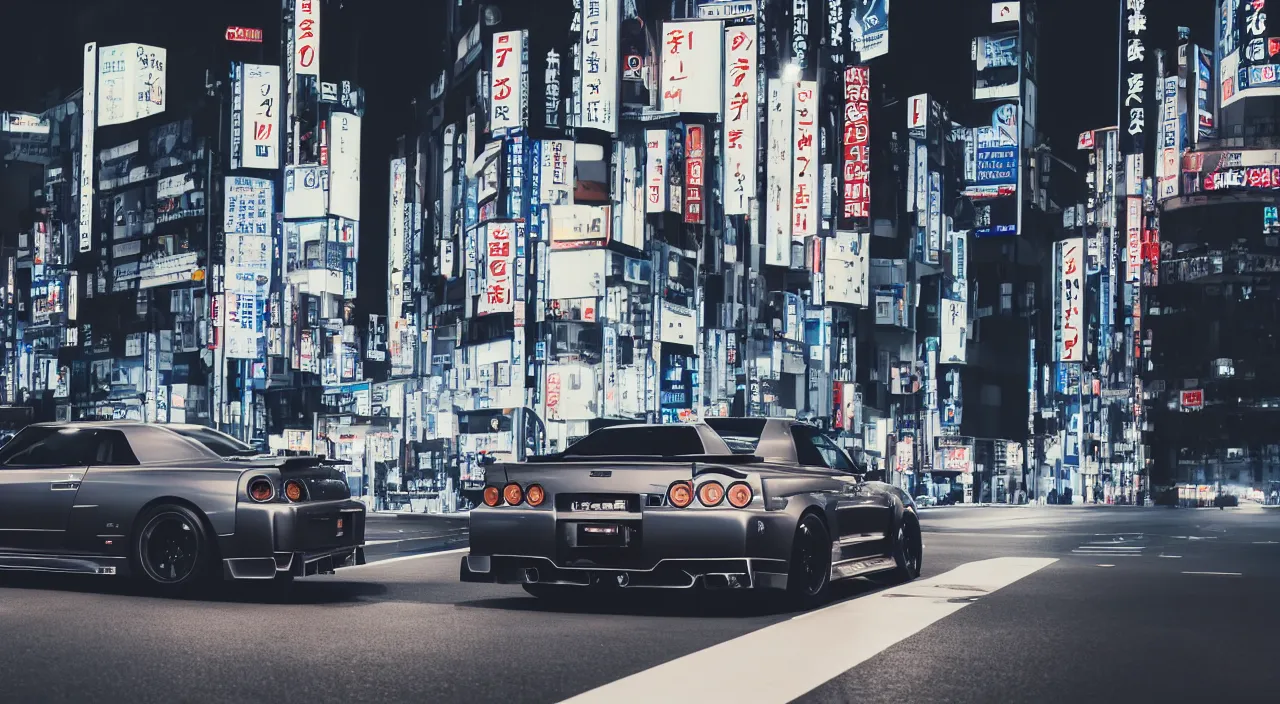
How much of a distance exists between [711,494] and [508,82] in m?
61.5

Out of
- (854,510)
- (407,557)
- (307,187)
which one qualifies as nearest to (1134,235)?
(307,187)

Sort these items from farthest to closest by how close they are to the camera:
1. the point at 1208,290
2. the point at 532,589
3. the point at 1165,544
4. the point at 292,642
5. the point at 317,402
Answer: the point at 1208,290, the point at 317,402, the point at 1165,544, the point at 532,589, the point at 292,642

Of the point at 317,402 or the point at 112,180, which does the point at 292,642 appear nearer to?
the point at 317,402

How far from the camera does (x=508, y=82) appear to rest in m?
68.8

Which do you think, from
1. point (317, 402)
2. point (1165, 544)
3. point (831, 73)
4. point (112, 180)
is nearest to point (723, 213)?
point (831, 73)

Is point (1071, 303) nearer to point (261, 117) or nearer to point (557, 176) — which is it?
point (557, 176)

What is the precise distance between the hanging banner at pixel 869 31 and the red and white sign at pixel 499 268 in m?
35.3

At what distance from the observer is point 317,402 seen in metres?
107

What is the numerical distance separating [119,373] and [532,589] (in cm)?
11371

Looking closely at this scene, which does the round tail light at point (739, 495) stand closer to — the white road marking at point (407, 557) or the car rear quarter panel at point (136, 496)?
the car rear quarter panel at point (136, 496)

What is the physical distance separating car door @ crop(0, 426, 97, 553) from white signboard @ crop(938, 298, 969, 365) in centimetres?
10625

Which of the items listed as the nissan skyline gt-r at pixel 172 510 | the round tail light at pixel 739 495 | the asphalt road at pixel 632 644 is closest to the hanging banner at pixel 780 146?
the asphalt road at pixel 632 644

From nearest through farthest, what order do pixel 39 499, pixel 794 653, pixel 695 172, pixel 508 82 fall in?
pixel 794 653 < pixel 39 499 < pixel 508 82 < pixel 695 172

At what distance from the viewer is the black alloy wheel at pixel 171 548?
10016 millimetres
